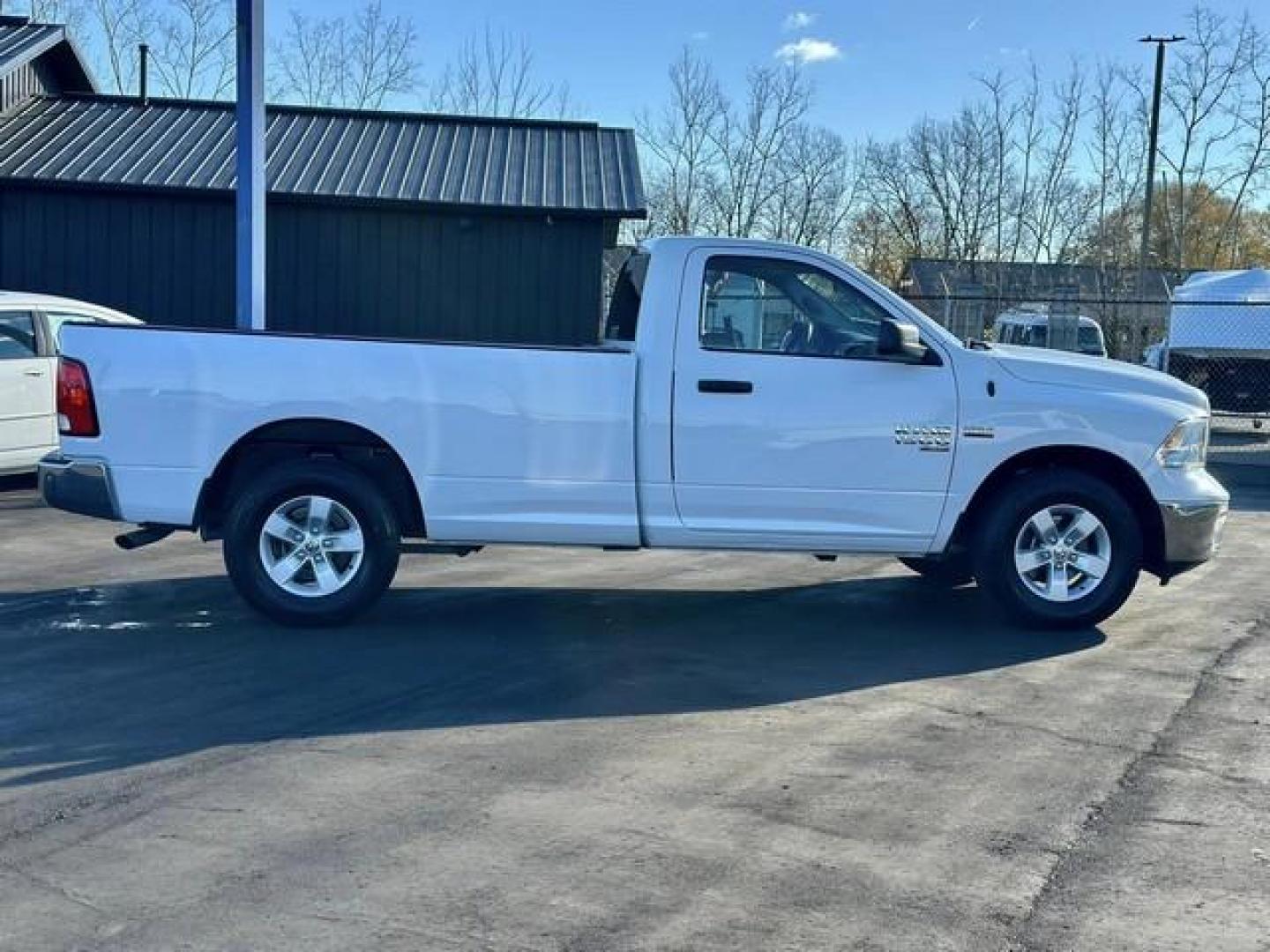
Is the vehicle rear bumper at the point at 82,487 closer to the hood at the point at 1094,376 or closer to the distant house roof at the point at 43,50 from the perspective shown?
the hood at the point at 1094,376

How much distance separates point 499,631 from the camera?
7.66m

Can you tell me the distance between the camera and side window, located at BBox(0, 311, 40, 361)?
38.7 feet

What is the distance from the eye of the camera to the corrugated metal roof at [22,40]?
18.0 m

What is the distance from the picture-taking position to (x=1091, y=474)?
7.81m

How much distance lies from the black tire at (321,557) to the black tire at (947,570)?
3.36m

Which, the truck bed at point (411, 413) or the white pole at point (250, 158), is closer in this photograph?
the truck bed at point (411, 413)

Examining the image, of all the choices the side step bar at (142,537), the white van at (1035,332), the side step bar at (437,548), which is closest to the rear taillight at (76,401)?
the side step bar at (142,537)

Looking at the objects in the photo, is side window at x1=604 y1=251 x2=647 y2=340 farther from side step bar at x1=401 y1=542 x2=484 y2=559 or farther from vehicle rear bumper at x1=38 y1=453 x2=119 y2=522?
vehicle rear bumper at x1=38 y1=453 x2=119 y2=522

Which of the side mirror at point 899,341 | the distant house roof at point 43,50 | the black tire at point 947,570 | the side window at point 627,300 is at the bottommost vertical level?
the black tire at point 947,570

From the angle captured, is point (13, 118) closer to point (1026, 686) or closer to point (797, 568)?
point (797, 568)

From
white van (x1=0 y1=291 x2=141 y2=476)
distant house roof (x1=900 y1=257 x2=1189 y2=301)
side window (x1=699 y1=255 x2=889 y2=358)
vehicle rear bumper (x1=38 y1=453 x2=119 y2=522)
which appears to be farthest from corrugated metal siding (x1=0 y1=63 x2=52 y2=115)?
distant house roof (x1=900 y1=257 x2=1189 y2=301)

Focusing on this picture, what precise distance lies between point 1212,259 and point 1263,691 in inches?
1891

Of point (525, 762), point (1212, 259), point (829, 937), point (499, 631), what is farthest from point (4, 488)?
point (1212, 259)

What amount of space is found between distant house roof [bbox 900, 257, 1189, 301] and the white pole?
98.0ft
